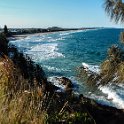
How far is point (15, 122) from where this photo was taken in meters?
4.93

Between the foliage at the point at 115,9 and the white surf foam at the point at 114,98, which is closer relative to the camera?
the foliage at the point at 115,9

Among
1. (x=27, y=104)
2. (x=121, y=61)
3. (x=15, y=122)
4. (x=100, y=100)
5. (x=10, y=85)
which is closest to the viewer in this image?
(x=15, y=122)

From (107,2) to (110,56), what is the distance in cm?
126

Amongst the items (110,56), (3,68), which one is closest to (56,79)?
(110,56)

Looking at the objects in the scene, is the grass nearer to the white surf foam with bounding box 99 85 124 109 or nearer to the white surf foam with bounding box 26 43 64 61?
the white surf foam with bounding box 99 85 124 109

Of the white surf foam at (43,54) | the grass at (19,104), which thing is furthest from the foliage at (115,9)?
the white surf foam at (43,54)

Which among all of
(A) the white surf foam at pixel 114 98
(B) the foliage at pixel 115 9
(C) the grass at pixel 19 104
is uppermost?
(B) the foliage at pixel 115 9

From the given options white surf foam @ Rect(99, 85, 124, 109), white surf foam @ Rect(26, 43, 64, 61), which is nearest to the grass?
white surf foam @ Rect(99, 85, 124, 109)

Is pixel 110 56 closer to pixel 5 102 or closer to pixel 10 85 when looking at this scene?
pixel 10 85

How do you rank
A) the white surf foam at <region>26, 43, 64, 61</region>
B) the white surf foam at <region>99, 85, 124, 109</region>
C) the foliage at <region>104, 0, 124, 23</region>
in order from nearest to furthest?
the foliage at <region>104, 0, 124, 23</region> → the white surf foam at <region>99, 85, 124, 109</region> → the white surf foam at <region>26, 43, 64, 61</region>

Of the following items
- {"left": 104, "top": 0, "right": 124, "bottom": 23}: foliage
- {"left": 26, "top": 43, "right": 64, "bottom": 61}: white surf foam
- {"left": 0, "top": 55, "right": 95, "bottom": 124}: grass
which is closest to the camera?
{"left": 0, "top": 55, "right": 95, "bottom": 124}: grass

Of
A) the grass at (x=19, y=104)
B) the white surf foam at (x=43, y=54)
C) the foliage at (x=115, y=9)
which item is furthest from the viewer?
the white surf foam at (x=43, y=54)

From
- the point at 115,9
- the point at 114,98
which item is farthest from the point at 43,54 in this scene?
the point at 115,9

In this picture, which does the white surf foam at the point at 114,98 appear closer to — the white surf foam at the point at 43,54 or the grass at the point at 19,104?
the grass at the point at 19,104
